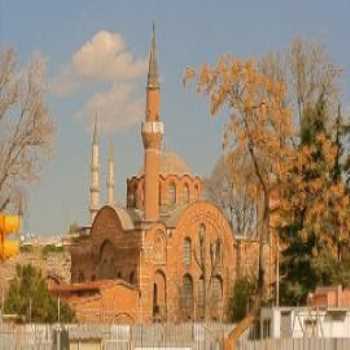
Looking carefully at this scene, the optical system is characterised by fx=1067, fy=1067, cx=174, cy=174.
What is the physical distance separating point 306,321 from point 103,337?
275 inches

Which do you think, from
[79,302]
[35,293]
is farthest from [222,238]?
[35,293]

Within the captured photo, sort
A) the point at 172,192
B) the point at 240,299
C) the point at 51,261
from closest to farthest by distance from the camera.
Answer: the point at 240,299 → the point at 172,192 → the point at 51,261

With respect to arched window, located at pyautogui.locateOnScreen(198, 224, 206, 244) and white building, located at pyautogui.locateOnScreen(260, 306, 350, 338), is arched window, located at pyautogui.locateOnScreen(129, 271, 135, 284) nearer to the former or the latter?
arched window, located at pyautogui.locateOnScreen(198, 224, 206, 244)

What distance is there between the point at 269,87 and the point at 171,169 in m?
46.3

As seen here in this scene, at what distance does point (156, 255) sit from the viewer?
63656mm

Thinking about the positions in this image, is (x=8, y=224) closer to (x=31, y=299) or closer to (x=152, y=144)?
(x=31, y=299)

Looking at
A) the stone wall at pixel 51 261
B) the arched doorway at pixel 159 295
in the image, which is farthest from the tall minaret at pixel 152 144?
the stone wall at pixel 51 261

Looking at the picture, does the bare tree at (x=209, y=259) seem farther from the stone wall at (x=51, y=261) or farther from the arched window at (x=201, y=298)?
the stone wall at (x=51, y=261)

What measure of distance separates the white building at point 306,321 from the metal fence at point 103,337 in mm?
1782

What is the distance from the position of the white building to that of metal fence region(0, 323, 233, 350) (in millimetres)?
1782

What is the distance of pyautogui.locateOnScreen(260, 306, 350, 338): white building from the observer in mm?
34188

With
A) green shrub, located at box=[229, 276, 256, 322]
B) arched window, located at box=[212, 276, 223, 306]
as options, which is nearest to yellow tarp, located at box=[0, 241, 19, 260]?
green shrub, located at box=[229, 276, 256, 322]

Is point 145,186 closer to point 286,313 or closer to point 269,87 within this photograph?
point 286,313

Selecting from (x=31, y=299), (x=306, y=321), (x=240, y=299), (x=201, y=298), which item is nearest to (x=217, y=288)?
(x=201, y=298)
